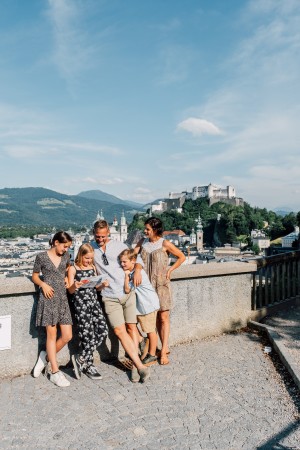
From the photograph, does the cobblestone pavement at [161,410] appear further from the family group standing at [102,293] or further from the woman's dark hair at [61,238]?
the woman's dark hair at [61,238]

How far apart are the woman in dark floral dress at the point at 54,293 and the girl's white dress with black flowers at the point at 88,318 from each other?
134mm

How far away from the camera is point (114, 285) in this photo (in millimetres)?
4668

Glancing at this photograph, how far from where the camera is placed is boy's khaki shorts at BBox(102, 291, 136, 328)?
468 cm

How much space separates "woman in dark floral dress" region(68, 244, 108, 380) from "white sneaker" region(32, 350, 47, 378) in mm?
385

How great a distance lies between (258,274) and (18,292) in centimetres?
416

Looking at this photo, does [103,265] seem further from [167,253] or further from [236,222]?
[236,222]

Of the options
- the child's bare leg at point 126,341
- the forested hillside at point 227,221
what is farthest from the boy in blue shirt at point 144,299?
the forested hillside at point 227,221


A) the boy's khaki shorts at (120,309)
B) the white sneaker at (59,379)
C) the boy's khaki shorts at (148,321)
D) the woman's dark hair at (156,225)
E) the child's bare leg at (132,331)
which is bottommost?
the white sneaker at (59,379)

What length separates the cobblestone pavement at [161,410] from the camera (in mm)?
3352

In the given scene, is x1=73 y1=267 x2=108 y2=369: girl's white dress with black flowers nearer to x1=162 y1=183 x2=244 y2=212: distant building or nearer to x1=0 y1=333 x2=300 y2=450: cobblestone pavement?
x1=0 y1=333 x2=300 y2=450: cobblestone pavement

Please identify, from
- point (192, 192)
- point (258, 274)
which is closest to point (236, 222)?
point (192, 192)

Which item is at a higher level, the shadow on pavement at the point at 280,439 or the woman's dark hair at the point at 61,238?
the woman's dark hair at the point at 61,238

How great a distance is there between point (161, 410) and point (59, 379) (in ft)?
4.24

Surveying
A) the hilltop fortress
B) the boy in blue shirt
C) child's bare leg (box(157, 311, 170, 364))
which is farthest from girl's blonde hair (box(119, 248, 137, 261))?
the hilltop fortress
